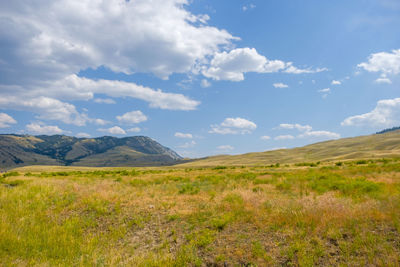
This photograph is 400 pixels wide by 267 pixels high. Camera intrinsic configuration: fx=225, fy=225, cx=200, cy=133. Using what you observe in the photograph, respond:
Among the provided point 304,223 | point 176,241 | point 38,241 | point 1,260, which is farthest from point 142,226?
point 304,223

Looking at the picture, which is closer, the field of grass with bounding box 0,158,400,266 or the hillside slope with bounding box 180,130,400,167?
the field of grass with bounding box 0,158,400,266

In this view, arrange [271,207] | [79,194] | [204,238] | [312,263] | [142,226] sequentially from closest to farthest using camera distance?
[312,263] → [204,238] → [142,226] → [271,207] → [79,194]

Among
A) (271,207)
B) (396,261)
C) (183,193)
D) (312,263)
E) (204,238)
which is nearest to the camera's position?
(396,261)

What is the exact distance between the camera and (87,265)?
754cm

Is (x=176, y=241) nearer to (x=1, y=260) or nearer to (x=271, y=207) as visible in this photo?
(x=271, y=207)

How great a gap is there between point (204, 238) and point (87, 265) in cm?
418

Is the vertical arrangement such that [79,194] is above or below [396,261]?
above

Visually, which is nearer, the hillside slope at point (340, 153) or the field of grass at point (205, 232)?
the field of grass at point (205, 232)

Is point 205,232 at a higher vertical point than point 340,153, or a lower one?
higher

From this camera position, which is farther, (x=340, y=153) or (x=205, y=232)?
(x=340, y=153)

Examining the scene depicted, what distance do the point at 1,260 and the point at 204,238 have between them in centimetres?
722

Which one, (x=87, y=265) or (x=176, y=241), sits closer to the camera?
(x=87, y=265)

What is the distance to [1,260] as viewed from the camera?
7906 millimetres

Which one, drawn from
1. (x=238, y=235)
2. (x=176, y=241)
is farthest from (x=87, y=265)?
(x=238, y=235)
